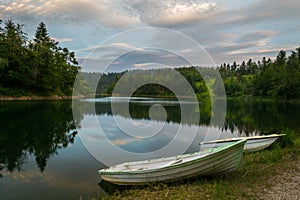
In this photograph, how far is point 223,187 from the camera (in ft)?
20.4

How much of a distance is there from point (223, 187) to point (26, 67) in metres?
52.5

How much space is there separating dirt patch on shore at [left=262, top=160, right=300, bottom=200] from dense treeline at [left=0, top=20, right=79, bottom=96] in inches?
1919

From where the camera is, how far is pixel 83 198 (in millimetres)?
6707

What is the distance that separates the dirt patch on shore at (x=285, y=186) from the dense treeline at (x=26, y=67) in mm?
48744

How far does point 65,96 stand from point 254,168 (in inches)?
2442

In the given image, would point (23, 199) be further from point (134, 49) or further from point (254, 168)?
point (134, 49)

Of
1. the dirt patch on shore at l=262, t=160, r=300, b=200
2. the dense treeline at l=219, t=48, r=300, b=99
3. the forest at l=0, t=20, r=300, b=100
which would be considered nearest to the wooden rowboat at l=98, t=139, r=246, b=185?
the dirt patch on shore at l=262, t=160, r=300, b=200

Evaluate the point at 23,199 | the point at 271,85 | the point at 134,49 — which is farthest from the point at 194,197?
the point at 271,85

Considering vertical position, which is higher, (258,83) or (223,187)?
(258,83)

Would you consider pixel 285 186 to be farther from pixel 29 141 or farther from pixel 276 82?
pixel 276 82

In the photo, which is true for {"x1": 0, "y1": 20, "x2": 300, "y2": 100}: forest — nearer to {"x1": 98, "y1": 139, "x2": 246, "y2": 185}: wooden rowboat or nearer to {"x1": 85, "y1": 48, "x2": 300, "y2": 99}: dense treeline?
{"x1": 85, "y1": 48, "x2": 300, "y2": 99}: dense treeline

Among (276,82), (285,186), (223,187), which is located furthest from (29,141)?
(276,82)

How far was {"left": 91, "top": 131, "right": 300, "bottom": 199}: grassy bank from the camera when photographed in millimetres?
5881

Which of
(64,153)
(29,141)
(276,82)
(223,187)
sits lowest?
(64,153)
